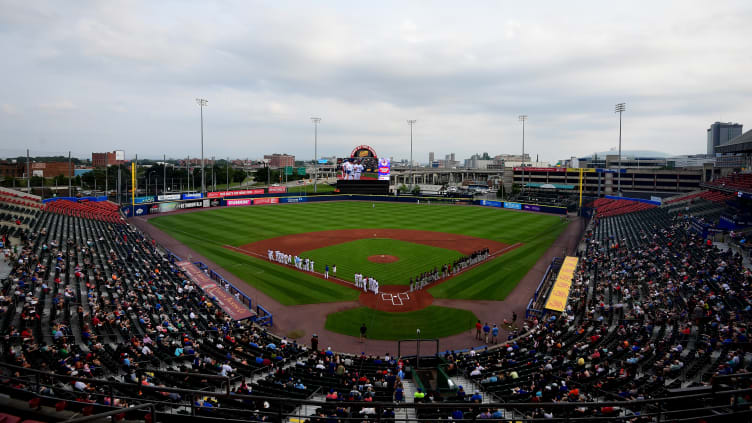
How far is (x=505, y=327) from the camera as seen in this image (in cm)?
2081

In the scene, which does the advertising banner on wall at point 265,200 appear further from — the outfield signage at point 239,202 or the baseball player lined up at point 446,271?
the baseball player lined up at point 446,271

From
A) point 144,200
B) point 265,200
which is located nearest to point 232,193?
point 265,200

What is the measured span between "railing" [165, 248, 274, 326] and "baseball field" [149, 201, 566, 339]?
171cm

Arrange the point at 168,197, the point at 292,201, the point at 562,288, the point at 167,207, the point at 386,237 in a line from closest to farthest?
the point at 562,288 < the point at 386,237 < the point at 167,207 < the point at 168,197 < the point at 292,201

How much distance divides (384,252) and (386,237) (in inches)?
279

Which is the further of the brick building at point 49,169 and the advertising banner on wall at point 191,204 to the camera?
the brick building at point 49,169

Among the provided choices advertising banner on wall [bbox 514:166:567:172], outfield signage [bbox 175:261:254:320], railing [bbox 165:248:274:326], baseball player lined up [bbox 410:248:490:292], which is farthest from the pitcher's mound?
advertising banner on wall [bbox 514:166:567:172]

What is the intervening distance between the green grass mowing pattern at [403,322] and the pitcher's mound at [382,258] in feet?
32.5

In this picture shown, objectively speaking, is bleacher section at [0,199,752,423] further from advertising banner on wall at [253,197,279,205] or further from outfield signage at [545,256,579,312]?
advertising banner on wall at [253,197,279,205]

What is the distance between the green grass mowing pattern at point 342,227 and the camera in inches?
1041

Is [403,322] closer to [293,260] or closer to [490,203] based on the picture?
[293,260]

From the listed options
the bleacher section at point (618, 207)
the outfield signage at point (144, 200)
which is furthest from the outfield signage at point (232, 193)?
the bleacher section at point (618, 207)

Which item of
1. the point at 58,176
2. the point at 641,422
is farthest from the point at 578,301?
the point at 58,176

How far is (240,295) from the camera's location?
2384 cm
